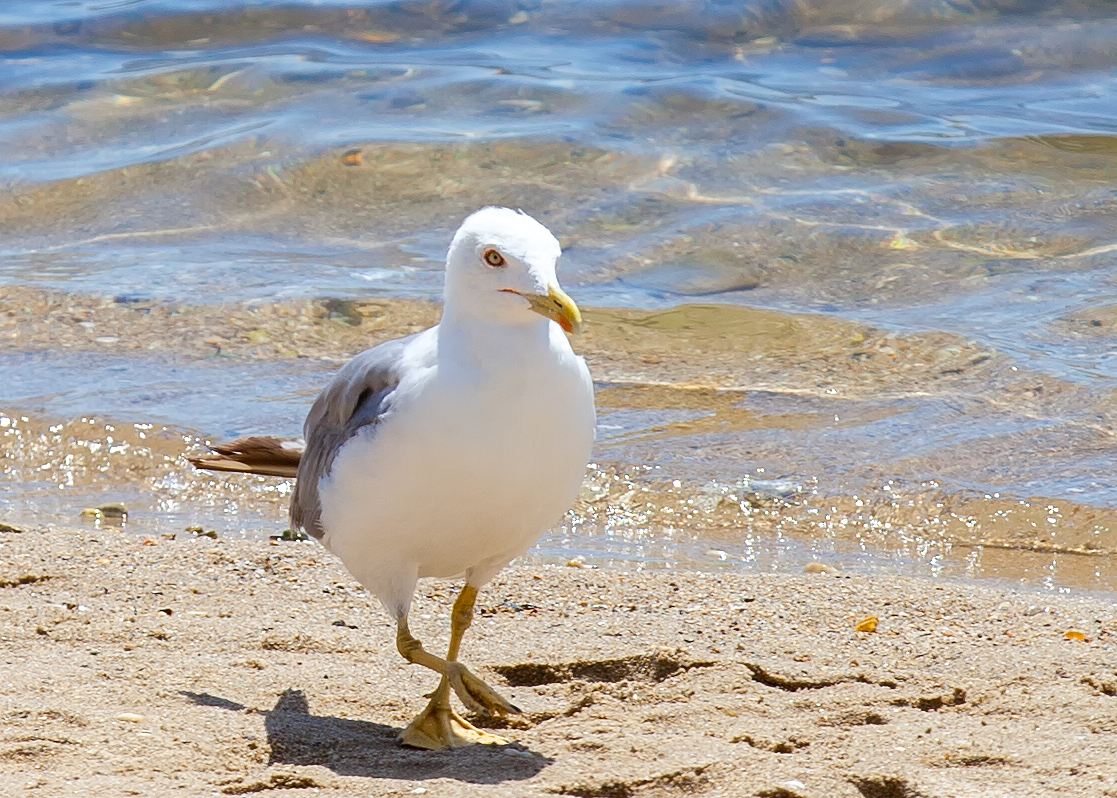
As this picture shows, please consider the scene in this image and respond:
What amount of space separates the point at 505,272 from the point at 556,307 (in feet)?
0.62

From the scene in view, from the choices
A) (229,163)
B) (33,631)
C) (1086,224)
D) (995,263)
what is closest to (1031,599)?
(33,631)

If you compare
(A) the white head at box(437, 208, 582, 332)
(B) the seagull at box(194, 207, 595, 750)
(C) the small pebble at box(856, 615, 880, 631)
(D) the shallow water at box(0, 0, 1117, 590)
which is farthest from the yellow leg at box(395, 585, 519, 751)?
(D) the shallow water at box(0, 0, 1117, 590)

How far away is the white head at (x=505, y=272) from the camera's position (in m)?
3.65

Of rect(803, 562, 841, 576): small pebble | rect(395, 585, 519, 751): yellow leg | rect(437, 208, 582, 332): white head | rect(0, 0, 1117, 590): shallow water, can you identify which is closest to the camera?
rect(437, 208, 582, 332): white head

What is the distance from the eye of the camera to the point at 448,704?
387 centimetres

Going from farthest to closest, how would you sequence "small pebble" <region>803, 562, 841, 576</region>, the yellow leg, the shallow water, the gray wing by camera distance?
the shallow water < "small pebble" <region>803, 562, 841, 576</region> < the gray wing < the yellow leg

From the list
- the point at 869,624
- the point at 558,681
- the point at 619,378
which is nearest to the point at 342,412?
the point at 558,681

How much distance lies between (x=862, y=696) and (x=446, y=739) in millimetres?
1107

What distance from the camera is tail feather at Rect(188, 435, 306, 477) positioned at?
473 centimetres

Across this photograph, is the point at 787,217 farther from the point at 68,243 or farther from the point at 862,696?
the point at 862,696

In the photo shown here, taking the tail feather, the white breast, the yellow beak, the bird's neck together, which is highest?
the yellow beak

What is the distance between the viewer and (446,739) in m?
3.76

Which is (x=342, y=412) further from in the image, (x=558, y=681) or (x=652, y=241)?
(x=652, y=241)

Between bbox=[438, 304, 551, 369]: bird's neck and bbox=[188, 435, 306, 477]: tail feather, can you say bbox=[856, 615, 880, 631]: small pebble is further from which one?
bbox=[188, 435, 306, 477]: tail feather
